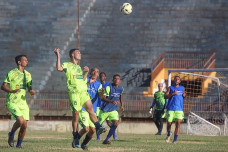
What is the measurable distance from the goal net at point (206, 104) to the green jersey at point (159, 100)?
1080 mm

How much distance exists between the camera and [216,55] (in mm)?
34344

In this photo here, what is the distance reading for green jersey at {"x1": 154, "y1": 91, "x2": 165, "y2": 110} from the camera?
83.9ft

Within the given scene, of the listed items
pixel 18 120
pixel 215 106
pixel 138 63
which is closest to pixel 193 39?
pixel 138 63

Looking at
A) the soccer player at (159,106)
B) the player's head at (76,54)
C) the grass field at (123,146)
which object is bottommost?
the grass field at (123,146)

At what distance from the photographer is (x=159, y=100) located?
2570 centimetres

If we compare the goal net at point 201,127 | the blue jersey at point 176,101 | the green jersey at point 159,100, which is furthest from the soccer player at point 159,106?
the blue jersey at point 176,101

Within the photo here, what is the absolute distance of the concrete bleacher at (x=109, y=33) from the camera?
3391 centimetres

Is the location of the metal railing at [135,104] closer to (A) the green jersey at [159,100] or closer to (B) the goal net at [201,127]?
(B) the goal net at [201,127]

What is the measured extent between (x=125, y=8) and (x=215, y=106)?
21.2 ft

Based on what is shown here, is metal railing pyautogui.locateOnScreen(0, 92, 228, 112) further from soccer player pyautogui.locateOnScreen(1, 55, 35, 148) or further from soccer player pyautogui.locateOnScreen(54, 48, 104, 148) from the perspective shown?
soccer player pyautogui.locateOnScreen(54, 48, 104, 148)

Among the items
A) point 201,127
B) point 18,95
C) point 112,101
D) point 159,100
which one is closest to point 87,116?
point 18,95

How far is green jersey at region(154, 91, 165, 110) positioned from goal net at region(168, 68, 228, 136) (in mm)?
1080

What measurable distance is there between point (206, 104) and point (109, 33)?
10.4 meters

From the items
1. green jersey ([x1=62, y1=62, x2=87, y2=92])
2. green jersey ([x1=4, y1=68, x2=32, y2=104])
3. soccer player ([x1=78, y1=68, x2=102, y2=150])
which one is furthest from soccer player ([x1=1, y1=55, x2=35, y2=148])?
soccer player ([x1=78, y1=68, x2=102, y2=150])
